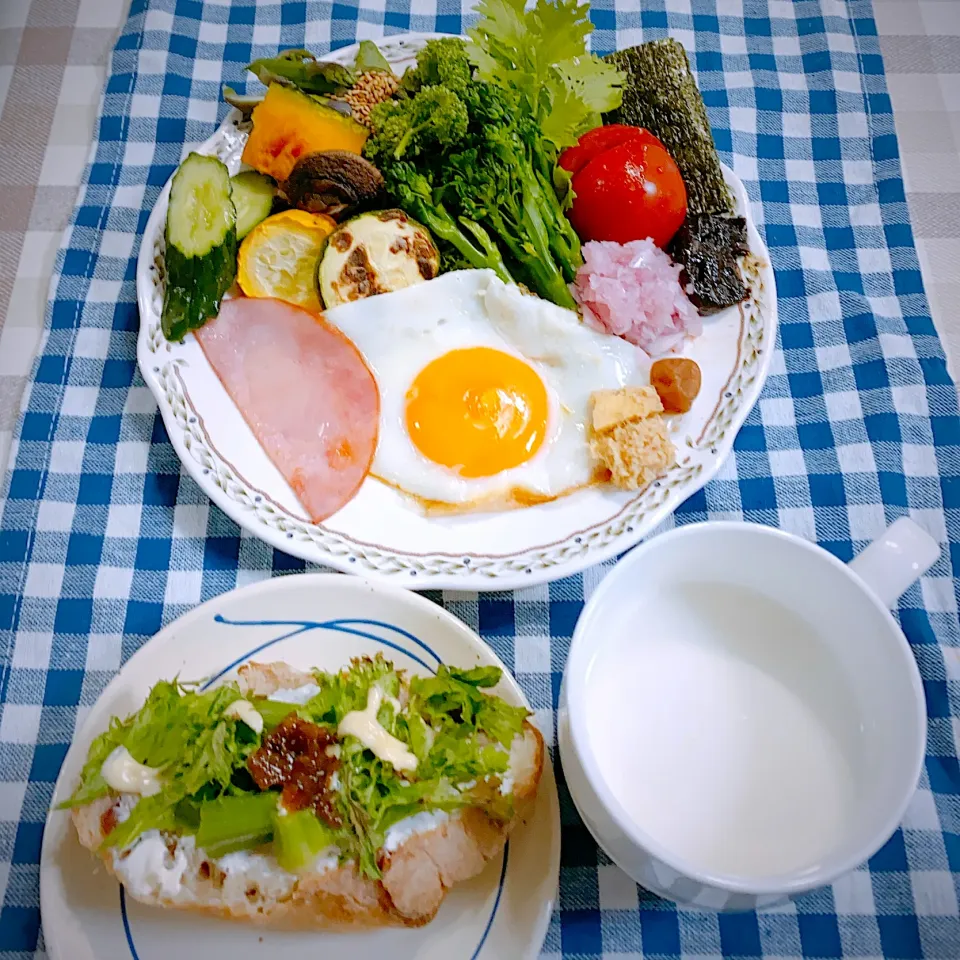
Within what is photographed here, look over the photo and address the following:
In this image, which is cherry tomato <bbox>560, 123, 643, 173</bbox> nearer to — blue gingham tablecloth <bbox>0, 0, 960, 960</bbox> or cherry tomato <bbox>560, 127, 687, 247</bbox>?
A: cherry tomato <bbox>560, 127, 687, 247</bbox>

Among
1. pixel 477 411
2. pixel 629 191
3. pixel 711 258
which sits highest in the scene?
pixel 629 191

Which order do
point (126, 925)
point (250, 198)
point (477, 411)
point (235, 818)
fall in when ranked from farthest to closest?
point (250, 198)
point (477, 411)
point (126, 925)
point (235, 818)

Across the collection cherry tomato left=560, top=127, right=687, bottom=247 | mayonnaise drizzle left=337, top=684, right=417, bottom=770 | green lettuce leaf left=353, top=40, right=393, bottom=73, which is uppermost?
green lettuce leaf left=353, top=40, right=393, bottom=73

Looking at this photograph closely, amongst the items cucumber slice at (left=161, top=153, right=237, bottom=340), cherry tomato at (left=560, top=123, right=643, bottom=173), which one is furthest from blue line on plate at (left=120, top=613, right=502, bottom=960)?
cherry tomato at (left=560, top=123, right=643, bottom=173)

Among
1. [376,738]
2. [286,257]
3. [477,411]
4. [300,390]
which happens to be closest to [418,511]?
[477,411]

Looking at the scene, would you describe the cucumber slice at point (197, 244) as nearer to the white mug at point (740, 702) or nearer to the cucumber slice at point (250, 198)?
the cucumber slice at point (250, 198)

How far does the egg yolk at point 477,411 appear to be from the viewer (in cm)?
178

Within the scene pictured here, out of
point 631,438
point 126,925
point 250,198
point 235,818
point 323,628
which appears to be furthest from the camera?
point 250,198

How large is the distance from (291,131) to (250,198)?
178 millimetres

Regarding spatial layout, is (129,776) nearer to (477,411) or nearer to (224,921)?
(224,921)

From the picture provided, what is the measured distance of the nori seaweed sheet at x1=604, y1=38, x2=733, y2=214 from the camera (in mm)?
1955

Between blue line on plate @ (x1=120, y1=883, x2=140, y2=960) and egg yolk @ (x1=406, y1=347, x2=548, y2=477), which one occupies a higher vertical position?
egg yolk @ (x1=406, y1=347, x2=548, y2=477)

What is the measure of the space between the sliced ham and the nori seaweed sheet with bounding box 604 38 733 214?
35.6 inches

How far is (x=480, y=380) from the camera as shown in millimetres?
1838
